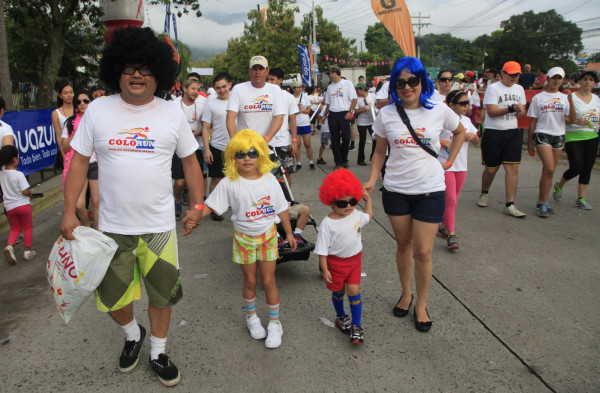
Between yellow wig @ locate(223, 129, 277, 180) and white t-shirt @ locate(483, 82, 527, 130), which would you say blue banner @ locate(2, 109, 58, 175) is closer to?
yellow wig @ locate(223, 129, 277, 180)

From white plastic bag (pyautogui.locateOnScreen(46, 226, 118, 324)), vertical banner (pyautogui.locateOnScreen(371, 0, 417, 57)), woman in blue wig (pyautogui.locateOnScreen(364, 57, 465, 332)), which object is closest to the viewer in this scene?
white plastic bag (pyautogui.locateOnScreen(46, 226, 118, 324))

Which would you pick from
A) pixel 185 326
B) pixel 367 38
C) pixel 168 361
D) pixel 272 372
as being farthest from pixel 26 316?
pixel 367 38

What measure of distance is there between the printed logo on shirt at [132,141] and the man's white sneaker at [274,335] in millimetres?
1508

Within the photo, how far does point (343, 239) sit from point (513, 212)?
3.99 meters

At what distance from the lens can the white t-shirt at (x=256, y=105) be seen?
4887 mm

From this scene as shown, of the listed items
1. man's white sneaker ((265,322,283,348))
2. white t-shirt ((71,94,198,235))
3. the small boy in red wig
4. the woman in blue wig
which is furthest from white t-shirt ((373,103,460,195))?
white t-shirt ((71,94,198,235))

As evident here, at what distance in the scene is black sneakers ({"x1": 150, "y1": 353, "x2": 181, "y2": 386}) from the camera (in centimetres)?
266

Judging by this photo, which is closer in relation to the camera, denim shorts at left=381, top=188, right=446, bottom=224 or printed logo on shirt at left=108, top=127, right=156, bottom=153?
printed logo on shirt at left=108, top=127, right=156, bottom=153

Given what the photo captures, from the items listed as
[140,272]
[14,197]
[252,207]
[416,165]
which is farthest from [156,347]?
[14,197]

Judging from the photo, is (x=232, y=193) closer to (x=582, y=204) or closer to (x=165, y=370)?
(x=165, y=370)

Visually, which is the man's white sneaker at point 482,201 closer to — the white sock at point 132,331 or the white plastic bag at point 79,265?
the white sock at point 132,331

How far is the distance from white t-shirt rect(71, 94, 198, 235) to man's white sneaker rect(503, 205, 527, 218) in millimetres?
4962

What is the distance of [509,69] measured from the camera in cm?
575

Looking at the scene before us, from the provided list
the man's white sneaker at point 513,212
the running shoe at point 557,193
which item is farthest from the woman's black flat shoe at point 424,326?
the running shoe at point 557,193
